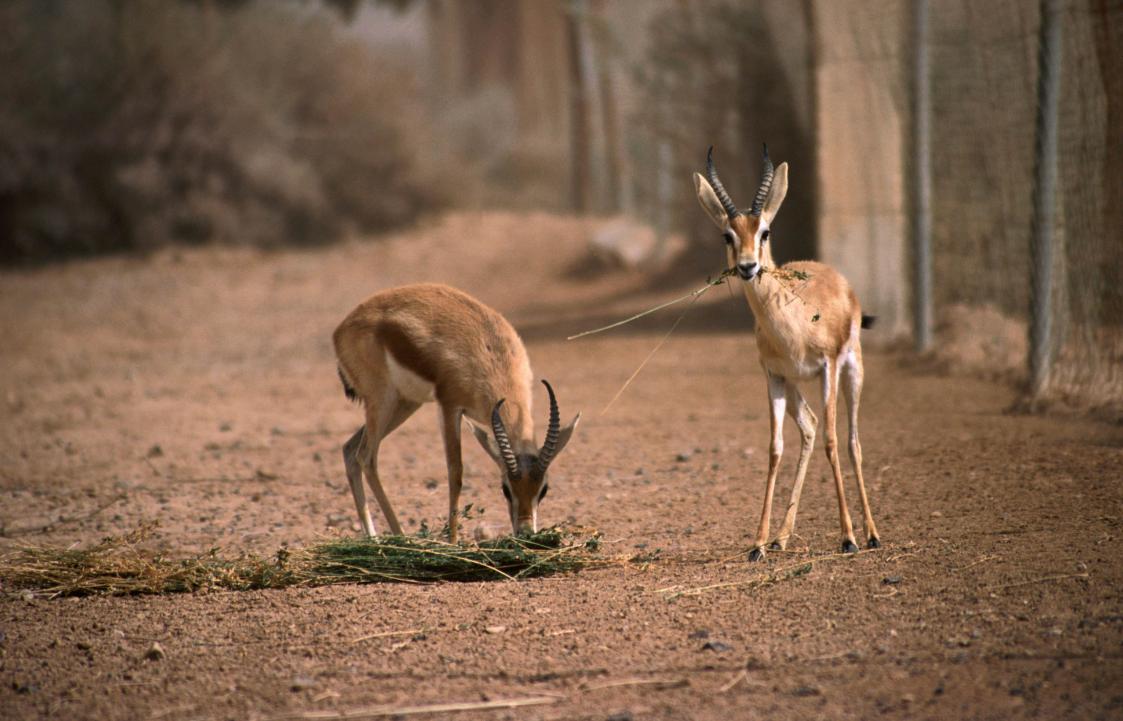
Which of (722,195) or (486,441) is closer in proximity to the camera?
(722,195)

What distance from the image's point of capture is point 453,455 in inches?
270

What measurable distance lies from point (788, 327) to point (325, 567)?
2566mm

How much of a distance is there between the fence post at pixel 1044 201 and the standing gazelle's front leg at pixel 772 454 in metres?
3.55

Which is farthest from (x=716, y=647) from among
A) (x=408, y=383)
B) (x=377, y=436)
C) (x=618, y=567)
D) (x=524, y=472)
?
(x=377, y=436)

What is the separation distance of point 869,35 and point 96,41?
56.1 ft

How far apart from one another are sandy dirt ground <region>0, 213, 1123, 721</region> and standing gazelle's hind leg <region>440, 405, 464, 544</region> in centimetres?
70

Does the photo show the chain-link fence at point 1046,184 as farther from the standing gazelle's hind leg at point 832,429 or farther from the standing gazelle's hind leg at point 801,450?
the standing gazelle's hind leg at point 832,429

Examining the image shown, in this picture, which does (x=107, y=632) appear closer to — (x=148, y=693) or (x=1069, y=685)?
(x=148, y=693)

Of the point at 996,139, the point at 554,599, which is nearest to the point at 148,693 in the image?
the point at 554,599

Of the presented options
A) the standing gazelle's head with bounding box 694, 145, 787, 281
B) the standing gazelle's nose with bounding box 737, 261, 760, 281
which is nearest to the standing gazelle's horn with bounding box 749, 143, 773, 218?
the standing gazelle's head with bounding box 694, 145, 787, 281

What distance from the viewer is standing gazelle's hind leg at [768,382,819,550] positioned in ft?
20.2

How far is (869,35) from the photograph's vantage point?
41.0 feet

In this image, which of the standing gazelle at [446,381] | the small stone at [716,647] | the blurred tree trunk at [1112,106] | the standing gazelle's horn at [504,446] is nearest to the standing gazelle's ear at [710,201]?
the standing gazelle at [446,381]

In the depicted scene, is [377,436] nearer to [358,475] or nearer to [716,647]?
[358,475]
